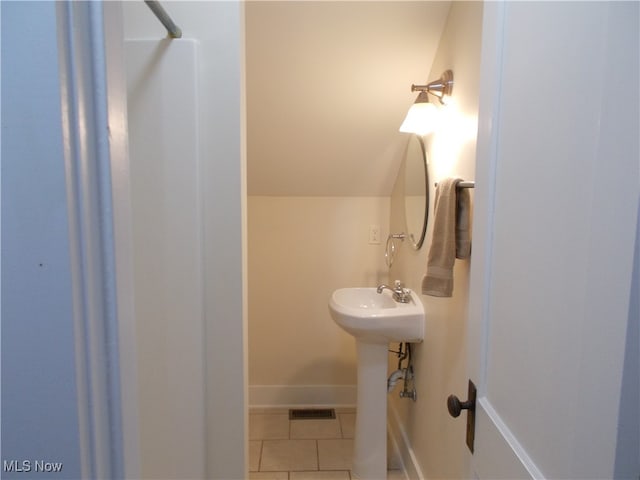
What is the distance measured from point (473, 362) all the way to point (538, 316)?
0.30 meters

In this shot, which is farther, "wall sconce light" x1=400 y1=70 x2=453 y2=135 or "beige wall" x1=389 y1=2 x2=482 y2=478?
"wall sconce light" x1=400 y1=70 x2=453 y2=135

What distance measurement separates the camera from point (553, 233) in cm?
52

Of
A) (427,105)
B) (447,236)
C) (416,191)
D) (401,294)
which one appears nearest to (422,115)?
(427,105)

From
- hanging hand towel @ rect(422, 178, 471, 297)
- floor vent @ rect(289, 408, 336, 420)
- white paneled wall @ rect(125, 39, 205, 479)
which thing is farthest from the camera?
floor vent @ rect(289, 408, 336, 420)

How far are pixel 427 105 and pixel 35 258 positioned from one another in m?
1.43

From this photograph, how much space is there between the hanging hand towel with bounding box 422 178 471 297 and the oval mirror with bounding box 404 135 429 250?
1.43 feet

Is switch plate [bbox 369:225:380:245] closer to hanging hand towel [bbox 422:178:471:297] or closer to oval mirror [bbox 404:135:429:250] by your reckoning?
oval mirror [bbox 404:135:429:250]

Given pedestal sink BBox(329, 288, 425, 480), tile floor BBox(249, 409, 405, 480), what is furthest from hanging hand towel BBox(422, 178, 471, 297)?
tile floor BBox(249, 409, 405, 480)

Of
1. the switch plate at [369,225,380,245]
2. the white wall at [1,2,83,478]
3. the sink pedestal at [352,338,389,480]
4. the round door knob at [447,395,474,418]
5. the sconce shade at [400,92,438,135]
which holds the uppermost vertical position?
the sconce shade at [400,92,438,135]

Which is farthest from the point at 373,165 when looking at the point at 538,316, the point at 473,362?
the point at 538,316

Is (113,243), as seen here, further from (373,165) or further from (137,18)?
(373,165)

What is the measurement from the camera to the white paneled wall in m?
1.03

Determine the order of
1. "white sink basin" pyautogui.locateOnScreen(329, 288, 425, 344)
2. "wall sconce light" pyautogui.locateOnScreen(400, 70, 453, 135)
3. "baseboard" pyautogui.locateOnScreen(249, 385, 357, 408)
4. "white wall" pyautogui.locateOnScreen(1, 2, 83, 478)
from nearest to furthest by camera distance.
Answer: "white wall" pyautogui.locateOnScreen(1, 2, 83, 478) < "wall sconce light" pyautogui.locateOnScreen(400, 70, 453, 135) < "white sink basin" pyautogui.locateOnScreen(329, 288, 425, 344) < "baseboard" pyautogui.locateOnScreen(249, 385, 357, 408)

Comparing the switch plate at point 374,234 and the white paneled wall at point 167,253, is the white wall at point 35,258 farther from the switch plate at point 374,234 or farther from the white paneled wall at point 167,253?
the switch plate at point 374,234
